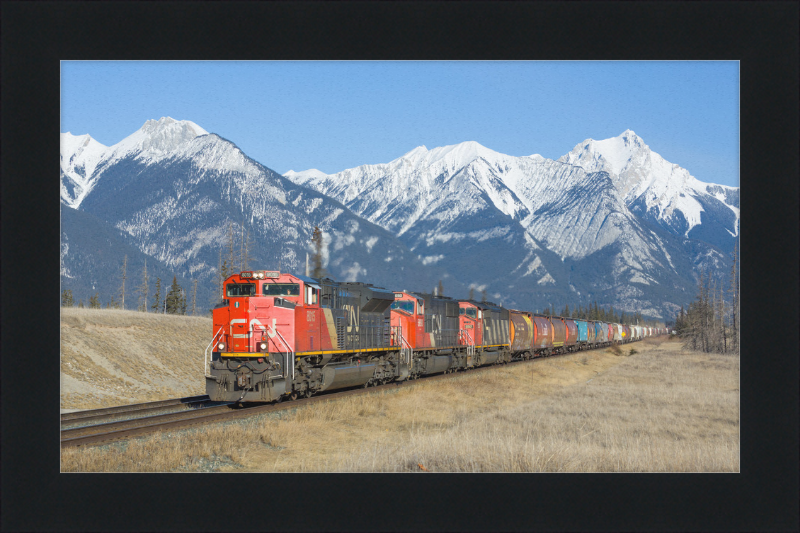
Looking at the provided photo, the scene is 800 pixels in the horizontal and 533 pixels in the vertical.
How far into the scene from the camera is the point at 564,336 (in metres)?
57.1

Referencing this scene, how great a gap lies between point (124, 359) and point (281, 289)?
13006 mm

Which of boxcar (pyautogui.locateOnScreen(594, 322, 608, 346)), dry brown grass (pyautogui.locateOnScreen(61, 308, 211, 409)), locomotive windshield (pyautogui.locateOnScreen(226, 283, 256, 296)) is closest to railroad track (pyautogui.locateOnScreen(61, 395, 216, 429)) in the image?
dry brown grass (pyautogui.locateOnScreen(61, 308, 211, 409))

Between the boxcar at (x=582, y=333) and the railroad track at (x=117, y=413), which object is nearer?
the railroad track at (x=117, y=413)

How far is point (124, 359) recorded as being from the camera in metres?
27.7

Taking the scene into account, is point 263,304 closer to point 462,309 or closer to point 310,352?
point 310,352

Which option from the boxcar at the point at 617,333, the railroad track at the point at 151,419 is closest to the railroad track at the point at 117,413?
the railroad track at the point at 151,419

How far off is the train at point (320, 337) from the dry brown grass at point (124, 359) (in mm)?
3448

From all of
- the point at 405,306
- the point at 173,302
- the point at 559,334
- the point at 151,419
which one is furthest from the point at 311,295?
the point at 173,302

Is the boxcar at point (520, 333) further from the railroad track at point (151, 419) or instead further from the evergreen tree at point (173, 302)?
the evergreen tree at point (173, 302)

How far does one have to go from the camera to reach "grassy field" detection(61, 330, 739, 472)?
39.8 feet

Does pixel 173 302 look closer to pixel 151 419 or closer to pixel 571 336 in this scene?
pixel 571 336

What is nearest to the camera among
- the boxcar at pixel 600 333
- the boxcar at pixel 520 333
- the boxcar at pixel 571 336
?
the boxcar at pixel 520 333

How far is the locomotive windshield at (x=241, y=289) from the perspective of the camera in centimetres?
1809
